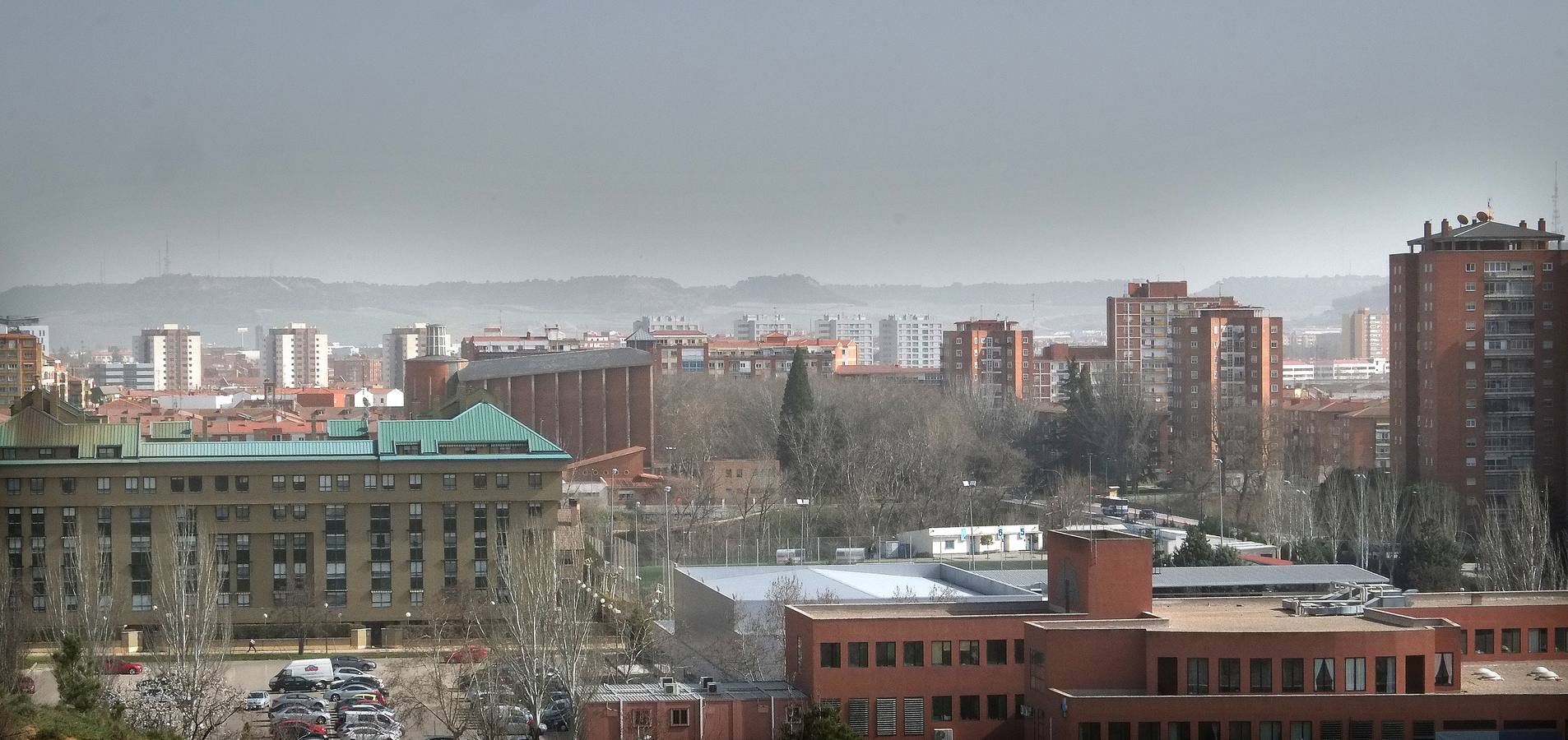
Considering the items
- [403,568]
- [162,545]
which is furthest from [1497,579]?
[162,545]

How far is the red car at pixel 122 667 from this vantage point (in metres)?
10.9

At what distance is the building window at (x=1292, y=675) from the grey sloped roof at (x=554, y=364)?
18.0 m

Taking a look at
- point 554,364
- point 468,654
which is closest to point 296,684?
point 468,654

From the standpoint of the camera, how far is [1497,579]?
13648mm

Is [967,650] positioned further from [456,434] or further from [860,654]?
[456,434]

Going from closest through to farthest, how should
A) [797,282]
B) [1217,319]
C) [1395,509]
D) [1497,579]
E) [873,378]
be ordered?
[1497,579] → [1395,509] → [1217,319] → [873,378] → [797,282]

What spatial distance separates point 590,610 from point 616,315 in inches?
5011

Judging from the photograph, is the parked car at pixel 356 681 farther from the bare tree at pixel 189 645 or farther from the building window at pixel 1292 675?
the building window at pixel 1292 675

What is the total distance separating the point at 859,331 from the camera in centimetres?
7756

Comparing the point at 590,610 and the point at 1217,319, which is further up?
the point at 1217,319

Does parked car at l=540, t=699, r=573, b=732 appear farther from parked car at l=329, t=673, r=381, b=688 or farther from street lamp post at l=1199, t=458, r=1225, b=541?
street lamp post at l=1199, t=458, r=1225, b=541

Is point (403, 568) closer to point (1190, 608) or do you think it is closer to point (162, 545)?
point (162, 545)

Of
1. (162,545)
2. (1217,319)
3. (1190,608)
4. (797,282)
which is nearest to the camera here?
(1190,608)

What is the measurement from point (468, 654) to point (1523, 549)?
8335 millimetres
